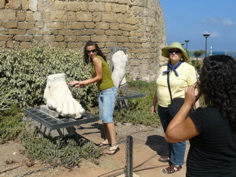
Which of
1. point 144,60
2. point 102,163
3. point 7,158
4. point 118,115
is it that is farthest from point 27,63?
point 144,60

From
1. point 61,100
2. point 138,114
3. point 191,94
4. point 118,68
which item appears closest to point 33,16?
point 118,68

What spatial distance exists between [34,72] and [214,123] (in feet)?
17.5

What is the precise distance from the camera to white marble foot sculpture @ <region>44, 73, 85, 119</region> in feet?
12.4

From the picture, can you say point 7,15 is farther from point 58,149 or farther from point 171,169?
Answer: point 171,169

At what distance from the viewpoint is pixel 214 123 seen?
70.8 inches

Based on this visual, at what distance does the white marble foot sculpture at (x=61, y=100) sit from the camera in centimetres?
379

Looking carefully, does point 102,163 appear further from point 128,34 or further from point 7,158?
point 128,34

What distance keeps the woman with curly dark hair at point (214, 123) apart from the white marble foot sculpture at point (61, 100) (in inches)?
82.7

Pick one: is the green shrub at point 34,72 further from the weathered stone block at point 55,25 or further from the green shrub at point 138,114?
the weathered stone block at point 55,25

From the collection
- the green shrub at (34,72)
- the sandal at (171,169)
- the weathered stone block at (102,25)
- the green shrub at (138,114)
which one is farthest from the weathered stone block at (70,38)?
the sandal at (171,169)

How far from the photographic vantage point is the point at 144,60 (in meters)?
11.7

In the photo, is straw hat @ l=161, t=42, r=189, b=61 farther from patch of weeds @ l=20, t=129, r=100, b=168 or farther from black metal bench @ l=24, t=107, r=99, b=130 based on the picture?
patch of weeds @ l=20, t=129, r=100, b=168

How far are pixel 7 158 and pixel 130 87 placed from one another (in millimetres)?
5994

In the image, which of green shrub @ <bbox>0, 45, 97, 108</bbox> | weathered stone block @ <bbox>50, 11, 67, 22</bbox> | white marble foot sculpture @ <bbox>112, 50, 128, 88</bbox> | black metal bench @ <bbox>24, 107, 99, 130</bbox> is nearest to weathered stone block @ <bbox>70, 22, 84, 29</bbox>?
weathered stone block @ <bbox>50, 11, 67, 22</bbox>
